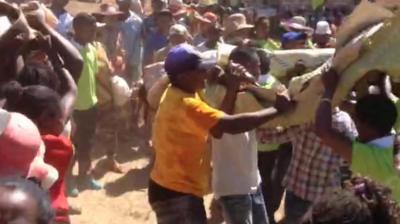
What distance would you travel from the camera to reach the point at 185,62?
430 centimetres

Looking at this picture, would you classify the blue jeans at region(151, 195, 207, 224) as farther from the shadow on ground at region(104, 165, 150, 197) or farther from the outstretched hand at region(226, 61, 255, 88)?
the shadow on ground at region(104, 165, 150, 197)

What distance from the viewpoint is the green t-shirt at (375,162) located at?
3.76 meters

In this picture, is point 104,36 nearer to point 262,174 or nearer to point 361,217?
point 262,174

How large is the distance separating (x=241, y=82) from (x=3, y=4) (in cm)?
131

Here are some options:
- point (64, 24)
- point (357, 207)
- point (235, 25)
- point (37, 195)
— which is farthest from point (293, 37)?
point (37, 195)

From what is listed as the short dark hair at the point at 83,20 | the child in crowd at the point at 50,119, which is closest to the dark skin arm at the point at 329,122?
the child in crowd at the point at 50,119

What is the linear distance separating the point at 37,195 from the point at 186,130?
2055mm

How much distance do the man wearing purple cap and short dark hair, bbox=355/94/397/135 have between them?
409 millimetres

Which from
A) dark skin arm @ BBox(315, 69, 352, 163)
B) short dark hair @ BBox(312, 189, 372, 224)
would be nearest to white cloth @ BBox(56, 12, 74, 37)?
dark skin arm @ BBox(315, 69, 352, 163)

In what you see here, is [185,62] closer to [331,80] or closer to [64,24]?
[331,80]

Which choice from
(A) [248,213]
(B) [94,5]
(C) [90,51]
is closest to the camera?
(A) [248,213]

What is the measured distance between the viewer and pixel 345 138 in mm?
3916

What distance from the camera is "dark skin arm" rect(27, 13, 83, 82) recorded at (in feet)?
13.0

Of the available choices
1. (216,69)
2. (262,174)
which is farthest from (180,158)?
(262,174)
